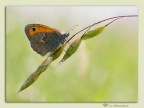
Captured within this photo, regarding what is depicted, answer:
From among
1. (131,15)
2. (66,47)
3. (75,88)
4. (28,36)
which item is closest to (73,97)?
(75,88)

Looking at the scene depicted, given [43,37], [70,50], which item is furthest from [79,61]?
[43,37]

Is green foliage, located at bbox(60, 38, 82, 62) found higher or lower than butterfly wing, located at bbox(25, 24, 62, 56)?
lower

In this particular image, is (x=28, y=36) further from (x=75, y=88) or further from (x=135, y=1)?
(x=135, y=1)

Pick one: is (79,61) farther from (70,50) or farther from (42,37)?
(42,37)

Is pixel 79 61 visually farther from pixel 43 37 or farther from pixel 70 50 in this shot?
pixel 43 37
